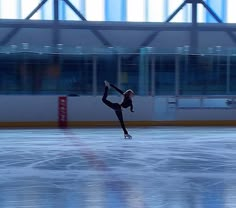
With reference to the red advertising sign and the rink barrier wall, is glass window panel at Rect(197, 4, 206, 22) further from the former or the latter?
the red advertising sign

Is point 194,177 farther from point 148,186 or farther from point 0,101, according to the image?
point 0,101

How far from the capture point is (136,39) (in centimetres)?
2173

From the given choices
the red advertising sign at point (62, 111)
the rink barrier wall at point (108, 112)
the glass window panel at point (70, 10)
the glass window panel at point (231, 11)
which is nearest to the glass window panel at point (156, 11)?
the glass window panel at point (231, 11)

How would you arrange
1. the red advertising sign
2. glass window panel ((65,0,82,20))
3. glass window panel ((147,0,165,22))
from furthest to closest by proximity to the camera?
glass window panel ((147,0,165,22)) → glass window panel ((65,0,82,20)) → the red advertising sign

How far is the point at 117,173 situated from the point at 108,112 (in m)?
10.6

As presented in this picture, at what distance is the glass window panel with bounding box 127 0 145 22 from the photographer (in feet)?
70.8

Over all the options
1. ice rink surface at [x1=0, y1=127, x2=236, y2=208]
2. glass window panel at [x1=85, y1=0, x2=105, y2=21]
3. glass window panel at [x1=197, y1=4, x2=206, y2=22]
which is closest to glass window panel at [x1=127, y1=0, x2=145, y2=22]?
glass window panel at [x1=85, y1=0, x2=105, y2=21]

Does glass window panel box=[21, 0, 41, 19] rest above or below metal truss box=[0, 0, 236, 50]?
above

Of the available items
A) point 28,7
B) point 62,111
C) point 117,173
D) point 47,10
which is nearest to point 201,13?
point 47,10

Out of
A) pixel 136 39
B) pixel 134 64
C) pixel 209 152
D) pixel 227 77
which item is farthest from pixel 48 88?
pixel 209 152

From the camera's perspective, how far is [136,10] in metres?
21.7

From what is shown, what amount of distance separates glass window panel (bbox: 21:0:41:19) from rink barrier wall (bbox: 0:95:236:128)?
4.41 m

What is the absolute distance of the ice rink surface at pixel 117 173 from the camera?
5.86m

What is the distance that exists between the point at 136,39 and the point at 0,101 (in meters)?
6.59
